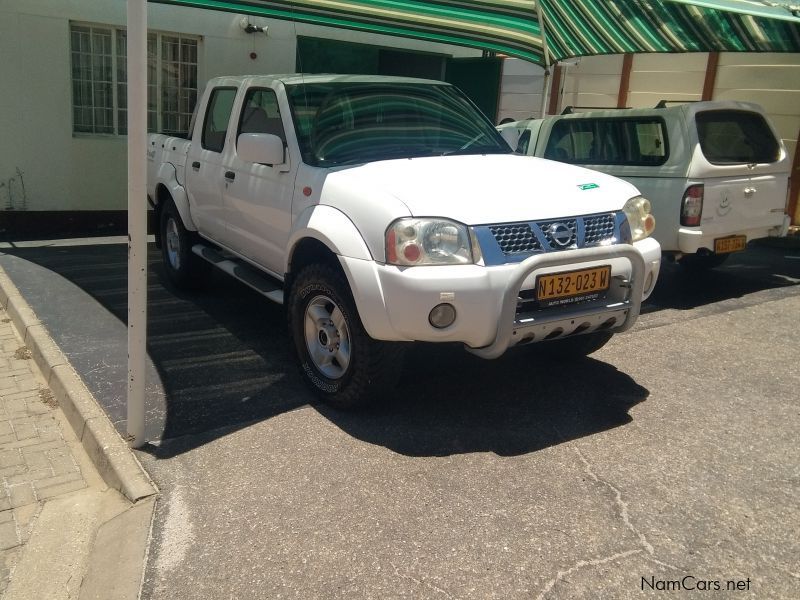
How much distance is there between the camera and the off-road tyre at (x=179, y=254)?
665cm

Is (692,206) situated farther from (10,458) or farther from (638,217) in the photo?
(10,458)

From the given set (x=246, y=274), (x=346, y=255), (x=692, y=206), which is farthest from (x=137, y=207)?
(x=692, y=206)

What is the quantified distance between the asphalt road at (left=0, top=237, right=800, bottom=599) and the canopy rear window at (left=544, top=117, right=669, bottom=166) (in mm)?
1812

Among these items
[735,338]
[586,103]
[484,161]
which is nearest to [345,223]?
[484,161]

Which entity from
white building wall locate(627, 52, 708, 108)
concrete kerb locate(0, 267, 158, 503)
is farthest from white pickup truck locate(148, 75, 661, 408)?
white building wall locate(627, 52, 708, 108)

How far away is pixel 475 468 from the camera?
3734 millimetres

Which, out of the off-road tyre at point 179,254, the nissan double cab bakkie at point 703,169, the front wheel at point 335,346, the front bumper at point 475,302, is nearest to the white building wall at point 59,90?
the off-road tyre at point 179,254

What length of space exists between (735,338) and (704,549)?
3.19 m

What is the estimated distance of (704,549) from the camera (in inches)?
121

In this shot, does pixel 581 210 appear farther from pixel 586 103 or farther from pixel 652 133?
pixel 586 103

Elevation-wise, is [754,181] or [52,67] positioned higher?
[52,67]

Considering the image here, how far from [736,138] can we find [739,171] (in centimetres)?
49

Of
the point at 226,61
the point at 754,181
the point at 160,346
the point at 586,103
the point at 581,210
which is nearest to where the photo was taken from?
the point at 581,210

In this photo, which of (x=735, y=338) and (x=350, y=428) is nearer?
(x=350, y=428)
